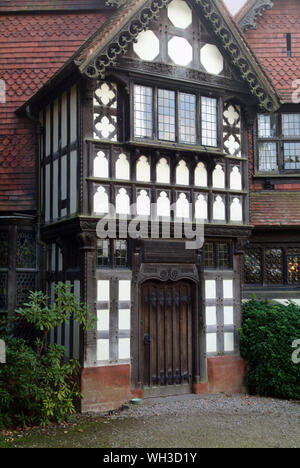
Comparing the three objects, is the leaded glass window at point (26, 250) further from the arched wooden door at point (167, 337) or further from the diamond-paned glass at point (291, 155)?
the diamond-paned glass at point (291, 155)

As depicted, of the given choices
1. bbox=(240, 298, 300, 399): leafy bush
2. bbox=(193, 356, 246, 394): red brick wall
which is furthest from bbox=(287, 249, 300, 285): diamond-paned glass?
bbox=(193, 356, 246, 394): red brick wall

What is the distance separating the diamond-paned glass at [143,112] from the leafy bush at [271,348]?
4700 mm

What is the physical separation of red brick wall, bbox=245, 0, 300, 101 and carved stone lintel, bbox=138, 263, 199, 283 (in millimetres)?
6068

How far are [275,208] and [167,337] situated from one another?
14.6ft

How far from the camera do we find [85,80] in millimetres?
11094

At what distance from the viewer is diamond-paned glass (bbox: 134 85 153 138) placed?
1155cm

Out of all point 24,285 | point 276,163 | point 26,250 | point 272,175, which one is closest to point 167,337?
point 24,285

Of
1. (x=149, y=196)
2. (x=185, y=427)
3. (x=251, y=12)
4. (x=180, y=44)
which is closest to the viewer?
(x=185, y=427)

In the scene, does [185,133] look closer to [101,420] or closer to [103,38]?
[103,38]

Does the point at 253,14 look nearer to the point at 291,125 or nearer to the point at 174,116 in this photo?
the point at 291,125

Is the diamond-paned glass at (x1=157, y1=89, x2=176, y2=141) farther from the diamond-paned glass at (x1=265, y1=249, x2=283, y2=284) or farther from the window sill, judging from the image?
the diamond-paned glass at (x1=265, y1=249, x2=283, y2=284)

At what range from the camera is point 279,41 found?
50.6ft

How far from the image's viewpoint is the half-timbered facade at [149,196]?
11133 millimetres

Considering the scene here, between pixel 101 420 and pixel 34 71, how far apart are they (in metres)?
8.75
